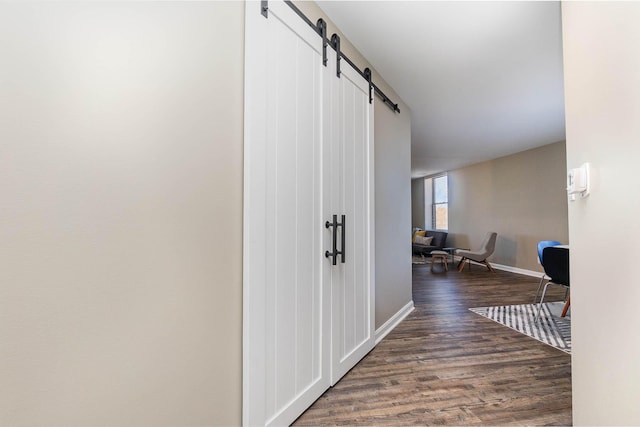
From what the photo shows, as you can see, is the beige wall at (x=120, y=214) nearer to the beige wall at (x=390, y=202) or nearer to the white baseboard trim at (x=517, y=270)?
the beige wall at (x=390, y=202)

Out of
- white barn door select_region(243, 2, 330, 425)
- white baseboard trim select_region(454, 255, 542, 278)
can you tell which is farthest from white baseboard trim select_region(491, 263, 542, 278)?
white barn door select_region(243, 2, 330, 425)

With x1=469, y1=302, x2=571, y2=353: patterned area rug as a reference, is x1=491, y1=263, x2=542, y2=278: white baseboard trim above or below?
above

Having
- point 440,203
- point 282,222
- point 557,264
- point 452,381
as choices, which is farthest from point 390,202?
point 440,203

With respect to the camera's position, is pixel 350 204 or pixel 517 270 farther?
pixel 517 270

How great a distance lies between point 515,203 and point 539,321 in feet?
13.2

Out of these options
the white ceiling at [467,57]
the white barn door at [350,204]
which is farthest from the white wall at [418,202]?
the white barn door at [350,204]

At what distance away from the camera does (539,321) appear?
3.47 metres

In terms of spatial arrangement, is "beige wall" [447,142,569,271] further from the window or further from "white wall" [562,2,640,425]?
"white wall" [562,2,640,425]

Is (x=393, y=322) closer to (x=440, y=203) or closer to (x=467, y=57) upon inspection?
(x=467, y=57)

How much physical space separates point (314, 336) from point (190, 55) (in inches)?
61.4

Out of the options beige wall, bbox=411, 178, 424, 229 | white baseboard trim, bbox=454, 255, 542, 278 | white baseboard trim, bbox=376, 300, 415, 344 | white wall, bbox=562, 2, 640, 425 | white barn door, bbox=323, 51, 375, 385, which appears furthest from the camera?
beige wall, bbox=411, 178, 424, 229

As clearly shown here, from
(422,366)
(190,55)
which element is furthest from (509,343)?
(190,55)

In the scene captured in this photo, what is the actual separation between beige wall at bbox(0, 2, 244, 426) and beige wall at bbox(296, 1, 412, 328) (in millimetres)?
1681

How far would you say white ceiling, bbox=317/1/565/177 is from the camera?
84.3 inches
